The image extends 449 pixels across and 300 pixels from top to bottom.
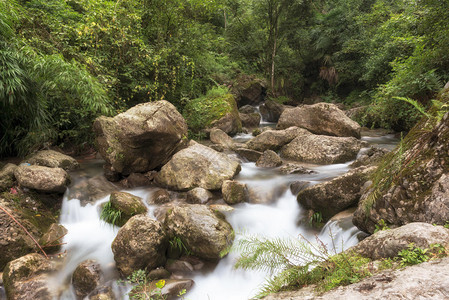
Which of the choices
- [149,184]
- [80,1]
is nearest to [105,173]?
[149,184]

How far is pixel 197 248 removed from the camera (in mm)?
4496

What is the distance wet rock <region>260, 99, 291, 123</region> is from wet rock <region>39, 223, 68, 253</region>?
13.9m

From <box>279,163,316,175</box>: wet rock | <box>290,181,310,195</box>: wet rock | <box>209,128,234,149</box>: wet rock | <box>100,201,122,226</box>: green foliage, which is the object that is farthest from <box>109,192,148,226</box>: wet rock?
<box>209,128,234,149</box>: wet rock

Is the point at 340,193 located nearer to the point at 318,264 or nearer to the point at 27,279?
the point at 318,264

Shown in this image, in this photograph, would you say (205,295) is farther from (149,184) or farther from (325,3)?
(325,3)

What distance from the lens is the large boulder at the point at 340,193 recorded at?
4.84m

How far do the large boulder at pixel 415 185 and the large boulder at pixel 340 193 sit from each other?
997 mm

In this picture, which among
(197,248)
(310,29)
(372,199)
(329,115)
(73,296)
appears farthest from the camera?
(310,29)

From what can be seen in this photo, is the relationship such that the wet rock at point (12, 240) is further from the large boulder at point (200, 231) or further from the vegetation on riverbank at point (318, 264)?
the vegetation on riverbank at point (318, 264)

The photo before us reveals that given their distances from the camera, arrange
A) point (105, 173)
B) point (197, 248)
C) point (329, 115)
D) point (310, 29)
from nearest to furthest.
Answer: point (197, 248) < point (105, 173) < point (329, 115) < point (310, 29)

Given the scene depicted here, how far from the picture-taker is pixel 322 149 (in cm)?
825

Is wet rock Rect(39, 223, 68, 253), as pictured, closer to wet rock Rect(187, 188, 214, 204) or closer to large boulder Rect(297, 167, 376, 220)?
wet rock Rect(187, 188, 214, 204)

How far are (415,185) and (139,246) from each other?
3905mm

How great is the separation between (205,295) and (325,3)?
73.8 feet
